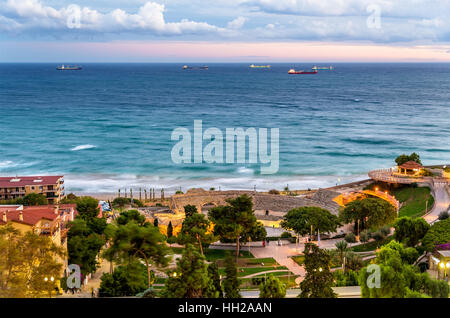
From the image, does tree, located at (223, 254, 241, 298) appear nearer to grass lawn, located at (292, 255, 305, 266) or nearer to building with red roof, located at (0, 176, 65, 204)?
grass lawn, located at (292, 255, 305, 266)

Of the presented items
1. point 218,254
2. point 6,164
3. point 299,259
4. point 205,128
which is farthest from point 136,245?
point 205,128

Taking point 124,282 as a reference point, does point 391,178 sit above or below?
above

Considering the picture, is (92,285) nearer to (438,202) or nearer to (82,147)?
(438,202)

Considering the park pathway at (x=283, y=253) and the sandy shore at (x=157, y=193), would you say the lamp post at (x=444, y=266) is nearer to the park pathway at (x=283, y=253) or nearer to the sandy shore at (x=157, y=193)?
the park pathway at (x=283, y=253)
